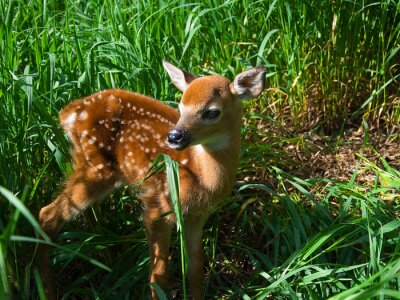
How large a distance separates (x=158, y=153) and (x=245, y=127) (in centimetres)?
93

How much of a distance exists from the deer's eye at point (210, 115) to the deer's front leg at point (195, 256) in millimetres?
587

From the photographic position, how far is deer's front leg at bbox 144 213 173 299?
11.3ft

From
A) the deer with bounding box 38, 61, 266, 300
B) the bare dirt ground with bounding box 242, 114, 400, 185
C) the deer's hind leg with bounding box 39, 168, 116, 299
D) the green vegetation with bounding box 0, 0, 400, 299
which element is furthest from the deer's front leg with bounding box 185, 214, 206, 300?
the bare dirt ground with bounding box 242, 114, 400, 185

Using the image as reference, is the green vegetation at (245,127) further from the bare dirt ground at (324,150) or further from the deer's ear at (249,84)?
the deer's ear at (249,84)

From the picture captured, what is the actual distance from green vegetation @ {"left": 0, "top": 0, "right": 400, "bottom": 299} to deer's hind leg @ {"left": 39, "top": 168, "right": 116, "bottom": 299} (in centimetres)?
7

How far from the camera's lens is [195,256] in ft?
12.0

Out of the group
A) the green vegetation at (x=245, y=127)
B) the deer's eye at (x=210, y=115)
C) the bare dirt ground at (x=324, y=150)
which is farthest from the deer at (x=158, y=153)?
the bare dirt ground at (x=324, y=150)

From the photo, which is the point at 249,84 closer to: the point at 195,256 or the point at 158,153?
the point at 158,153

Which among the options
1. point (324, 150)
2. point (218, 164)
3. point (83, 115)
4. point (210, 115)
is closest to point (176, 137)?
point (210, 115)

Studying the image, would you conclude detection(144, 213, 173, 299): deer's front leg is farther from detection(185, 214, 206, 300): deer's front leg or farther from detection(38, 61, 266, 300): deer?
detection(185, 214, 206, 300): deer's front leg

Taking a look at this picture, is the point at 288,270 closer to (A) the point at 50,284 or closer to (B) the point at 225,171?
(B) the point at 225,171

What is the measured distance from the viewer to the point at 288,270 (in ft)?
11.2

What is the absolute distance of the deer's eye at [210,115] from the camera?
3.29 meters

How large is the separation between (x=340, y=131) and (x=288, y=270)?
5.34 ft
